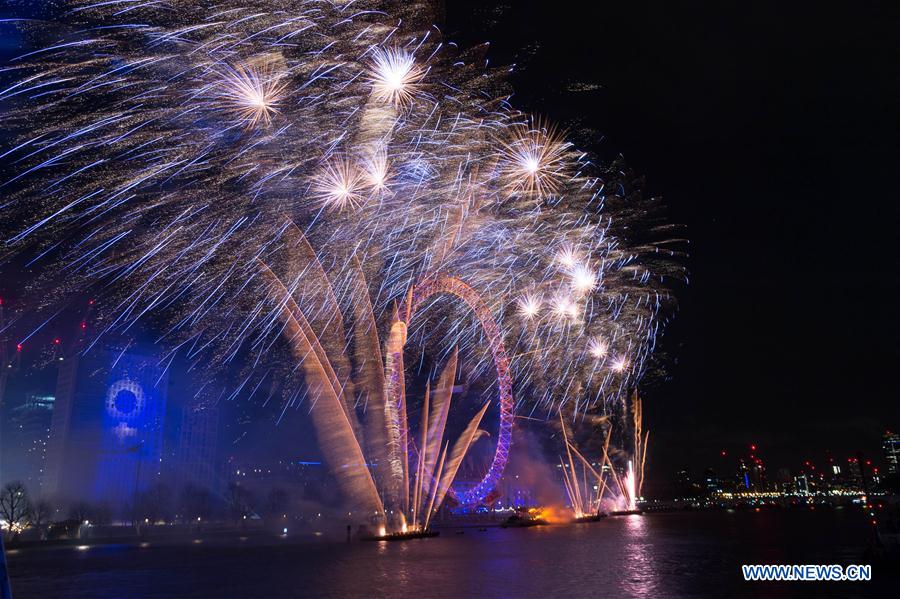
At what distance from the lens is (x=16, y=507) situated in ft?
306

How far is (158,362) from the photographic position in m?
135

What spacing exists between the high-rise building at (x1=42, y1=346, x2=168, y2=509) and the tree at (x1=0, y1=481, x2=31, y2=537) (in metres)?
18.4

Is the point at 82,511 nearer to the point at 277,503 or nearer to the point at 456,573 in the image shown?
the point at 277,503

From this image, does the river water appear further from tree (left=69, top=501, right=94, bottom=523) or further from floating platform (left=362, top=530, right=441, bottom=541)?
tree (left=69, top=501, right=94, bottom=523)

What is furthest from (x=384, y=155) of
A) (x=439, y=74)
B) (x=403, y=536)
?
(x=403, y=536)

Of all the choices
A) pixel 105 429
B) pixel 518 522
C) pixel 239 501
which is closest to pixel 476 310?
pixel 518 522

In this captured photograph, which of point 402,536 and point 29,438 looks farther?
point 29,438

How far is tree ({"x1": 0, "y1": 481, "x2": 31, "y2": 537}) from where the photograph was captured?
3506 inches

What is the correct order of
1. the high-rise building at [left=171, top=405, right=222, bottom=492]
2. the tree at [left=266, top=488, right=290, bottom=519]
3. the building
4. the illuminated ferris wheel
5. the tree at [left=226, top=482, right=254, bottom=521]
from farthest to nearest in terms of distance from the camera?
the high-rise building at [left=171, top=405, right=222, bottom=492]
the tree at [left=226, top=482, right=254, bottom=521]
the tree at [left=266, top=488, right=290, bottom=519]
the building
the illuminated ferris wheel

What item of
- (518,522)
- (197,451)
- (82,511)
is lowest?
(518,522)

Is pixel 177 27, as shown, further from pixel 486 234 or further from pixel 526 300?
pixel 526 300

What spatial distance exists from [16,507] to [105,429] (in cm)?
3025

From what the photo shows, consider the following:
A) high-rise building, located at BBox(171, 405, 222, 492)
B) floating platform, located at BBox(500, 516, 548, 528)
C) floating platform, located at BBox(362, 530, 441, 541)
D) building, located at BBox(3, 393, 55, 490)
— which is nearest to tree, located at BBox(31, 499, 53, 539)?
building, located at BBox(3, 393, 55, 490)

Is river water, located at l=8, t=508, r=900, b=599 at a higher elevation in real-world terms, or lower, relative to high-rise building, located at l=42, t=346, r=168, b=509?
lower
